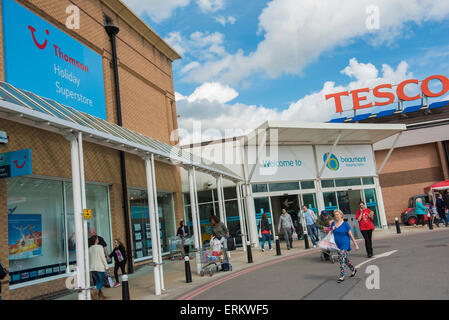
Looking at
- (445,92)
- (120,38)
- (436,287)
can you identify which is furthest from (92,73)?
(445,92)

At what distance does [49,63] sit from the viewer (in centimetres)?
1205

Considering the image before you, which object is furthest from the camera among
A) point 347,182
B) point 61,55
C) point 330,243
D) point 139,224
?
point 347,182

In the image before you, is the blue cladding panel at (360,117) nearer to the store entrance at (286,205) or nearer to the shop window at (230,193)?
the store entrance at (286,205)

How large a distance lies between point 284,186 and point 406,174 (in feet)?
41.1

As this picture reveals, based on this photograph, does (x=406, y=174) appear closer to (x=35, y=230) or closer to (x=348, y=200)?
(x=348, y=200)

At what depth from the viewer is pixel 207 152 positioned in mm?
21875

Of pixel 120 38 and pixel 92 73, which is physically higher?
pixel 120 38

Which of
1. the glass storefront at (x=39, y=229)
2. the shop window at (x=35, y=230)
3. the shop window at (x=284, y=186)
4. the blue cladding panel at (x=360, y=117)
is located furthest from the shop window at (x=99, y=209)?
the blue cladding panel at (x=360, y=117)

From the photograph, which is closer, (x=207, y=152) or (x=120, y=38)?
(x=120, y=38)

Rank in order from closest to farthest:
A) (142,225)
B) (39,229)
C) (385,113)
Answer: (39,229) → (142,225) → (385,113)

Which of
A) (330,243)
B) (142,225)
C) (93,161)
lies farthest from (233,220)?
(330,243)

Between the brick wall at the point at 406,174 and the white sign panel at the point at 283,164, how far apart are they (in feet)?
32.1
